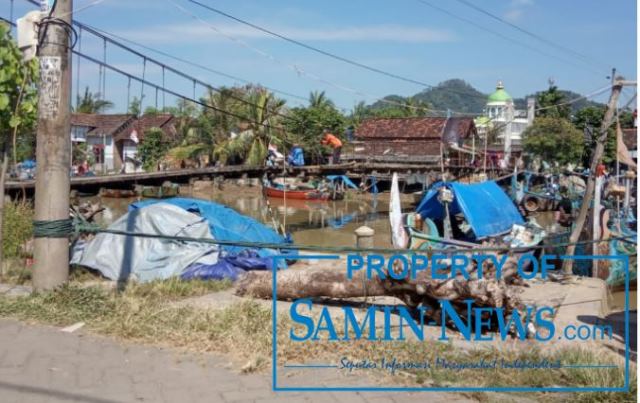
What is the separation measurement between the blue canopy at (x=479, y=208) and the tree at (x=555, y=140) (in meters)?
24.2

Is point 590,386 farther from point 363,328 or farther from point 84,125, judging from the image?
point 84,125

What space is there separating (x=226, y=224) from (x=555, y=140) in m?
33.4

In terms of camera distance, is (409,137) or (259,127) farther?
(409,137)

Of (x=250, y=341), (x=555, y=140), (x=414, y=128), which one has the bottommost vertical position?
(x=250, y=341)

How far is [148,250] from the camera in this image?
9750 mm

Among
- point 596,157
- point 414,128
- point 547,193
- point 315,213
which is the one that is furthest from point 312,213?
point 596,157

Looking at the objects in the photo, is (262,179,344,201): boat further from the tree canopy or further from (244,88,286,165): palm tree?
the tree canopy

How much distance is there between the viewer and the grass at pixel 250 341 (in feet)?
13.6

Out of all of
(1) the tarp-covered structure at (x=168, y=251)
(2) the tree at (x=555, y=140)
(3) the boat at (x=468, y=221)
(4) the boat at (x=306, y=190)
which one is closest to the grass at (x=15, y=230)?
(1) the tarp-covered structure at (x=168, y=251)

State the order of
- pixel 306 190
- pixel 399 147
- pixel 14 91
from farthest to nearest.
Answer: pixel 399 147 → pixel 306 190 → pixel 14 91

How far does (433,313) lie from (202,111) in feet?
119

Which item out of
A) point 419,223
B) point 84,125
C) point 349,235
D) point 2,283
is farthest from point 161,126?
point 2,283

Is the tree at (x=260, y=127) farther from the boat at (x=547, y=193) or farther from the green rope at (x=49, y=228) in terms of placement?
the green rope at (x=49, y=228)

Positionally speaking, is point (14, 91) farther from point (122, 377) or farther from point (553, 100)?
point (553, 100)
